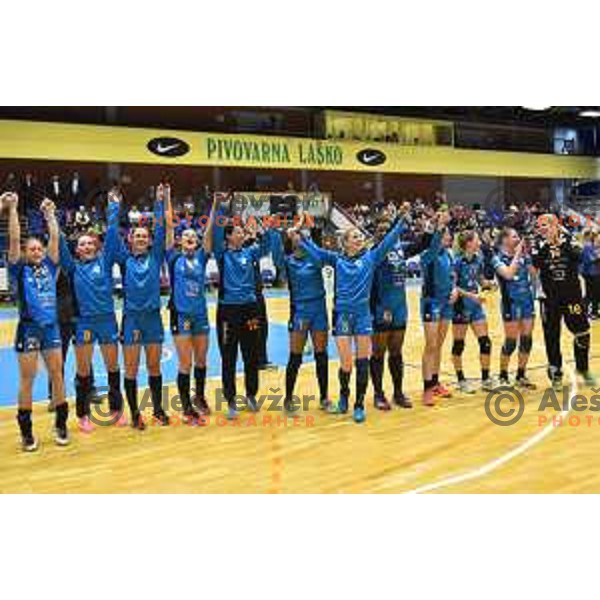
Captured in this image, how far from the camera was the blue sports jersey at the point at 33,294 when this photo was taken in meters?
5.13

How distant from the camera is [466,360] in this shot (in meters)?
8.78

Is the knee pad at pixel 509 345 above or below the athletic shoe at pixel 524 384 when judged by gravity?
above

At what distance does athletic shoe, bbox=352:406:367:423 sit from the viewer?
6.04 meters

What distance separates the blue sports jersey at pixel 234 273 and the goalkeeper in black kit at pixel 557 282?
2901mm

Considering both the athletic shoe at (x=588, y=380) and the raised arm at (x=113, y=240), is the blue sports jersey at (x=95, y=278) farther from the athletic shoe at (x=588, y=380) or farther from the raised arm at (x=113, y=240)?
the athletic shoe at (x=588, y=380)

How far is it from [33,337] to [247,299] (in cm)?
179

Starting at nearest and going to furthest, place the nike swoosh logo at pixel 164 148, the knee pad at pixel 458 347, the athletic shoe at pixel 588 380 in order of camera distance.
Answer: the knee pad at pixel 458 347 < the athletic shoe at pixel 588 380 < the nike swoosh logo at pixel 164 148

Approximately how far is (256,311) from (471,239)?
2239 millimetres

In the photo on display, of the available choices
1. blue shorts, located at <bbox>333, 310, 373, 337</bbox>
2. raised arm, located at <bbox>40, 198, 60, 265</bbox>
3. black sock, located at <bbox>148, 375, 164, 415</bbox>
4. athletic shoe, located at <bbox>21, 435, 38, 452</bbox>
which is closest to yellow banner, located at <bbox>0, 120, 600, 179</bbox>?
raised arm, located at <bbox>40, 198, 60, 265</bbox>

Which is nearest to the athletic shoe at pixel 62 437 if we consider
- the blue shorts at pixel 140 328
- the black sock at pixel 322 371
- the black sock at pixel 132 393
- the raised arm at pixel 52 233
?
the black sock at pixel 132 393

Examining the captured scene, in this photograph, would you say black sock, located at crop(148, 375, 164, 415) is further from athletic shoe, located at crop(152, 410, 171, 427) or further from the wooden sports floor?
the wooden sports floor

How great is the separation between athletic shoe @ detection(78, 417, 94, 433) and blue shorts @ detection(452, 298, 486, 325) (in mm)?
3578

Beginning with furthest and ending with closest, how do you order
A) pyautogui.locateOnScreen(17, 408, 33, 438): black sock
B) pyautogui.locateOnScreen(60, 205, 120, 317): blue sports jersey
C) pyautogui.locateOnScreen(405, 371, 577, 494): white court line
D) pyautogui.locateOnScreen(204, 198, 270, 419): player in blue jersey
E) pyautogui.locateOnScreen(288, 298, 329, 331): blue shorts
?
pyautogui.locateOnScreen(288, 298, 329, 331): blue shorts
pyautogui.locateOnScreen(204, 198, 270, 419): player in blue jersey
pyautogui.locateOnScreen(60, 205, 120, 317): blue sports jersey
pyautogui.locateOnScreen(17, 408, 33, 438): black sock
pyautogui.locateOnScreen(405, 371, 577, 494): white court line

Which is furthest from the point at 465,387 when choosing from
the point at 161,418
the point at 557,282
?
the point at 161,418
